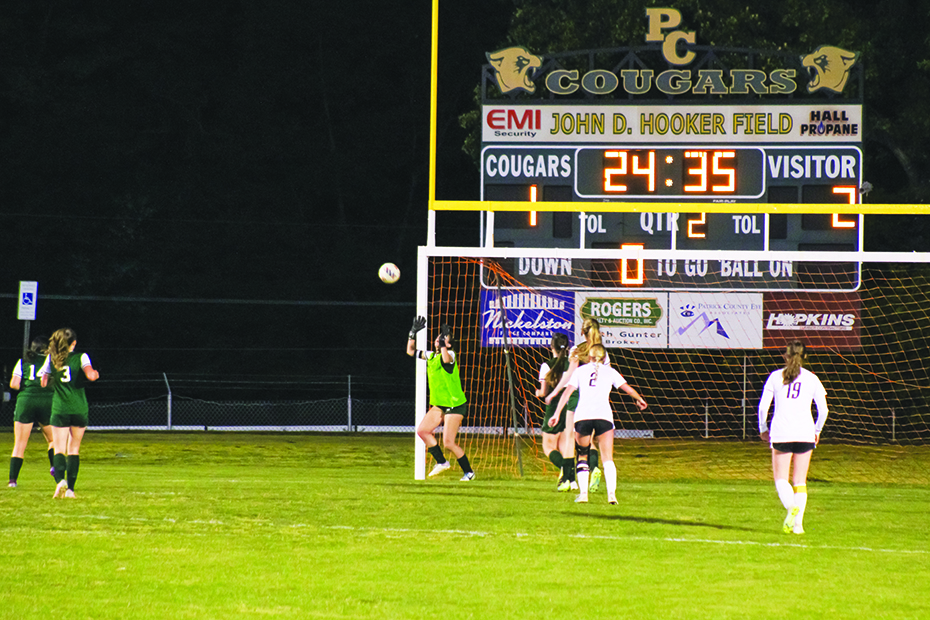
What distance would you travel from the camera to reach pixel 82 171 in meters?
38.7

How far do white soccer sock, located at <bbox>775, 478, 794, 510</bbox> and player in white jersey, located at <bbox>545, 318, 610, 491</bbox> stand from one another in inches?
74.2

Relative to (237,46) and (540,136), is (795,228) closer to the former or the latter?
(540,136)

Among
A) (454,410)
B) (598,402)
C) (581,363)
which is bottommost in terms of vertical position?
(454,410)

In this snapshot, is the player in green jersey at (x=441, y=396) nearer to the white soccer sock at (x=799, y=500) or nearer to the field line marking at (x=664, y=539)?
the field line marking at (x=664, y=539)

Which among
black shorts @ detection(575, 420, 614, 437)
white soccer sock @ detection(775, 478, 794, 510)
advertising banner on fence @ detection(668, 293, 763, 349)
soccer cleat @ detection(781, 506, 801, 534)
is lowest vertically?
soccer cleat @ detection(781, 506, 801, 534)

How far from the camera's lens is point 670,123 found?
21.1 m

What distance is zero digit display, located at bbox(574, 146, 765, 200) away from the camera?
2047 cm

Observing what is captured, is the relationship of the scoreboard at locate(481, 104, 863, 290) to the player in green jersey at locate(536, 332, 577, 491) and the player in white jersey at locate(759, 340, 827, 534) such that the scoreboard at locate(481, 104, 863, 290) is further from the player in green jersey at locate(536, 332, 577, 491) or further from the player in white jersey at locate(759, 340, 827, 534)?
the player in white jersey at locate(759, 340, 827, 534)

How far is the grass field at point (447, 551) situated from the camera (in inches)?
279

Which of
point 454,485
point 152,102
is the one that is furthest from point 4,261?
point 454,485

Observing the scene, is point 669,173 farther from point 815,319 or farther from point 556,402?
point 556,402

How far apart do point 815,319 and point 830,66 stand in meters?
4.34

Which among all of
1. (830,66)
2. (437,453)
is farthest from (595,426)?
(830,66)

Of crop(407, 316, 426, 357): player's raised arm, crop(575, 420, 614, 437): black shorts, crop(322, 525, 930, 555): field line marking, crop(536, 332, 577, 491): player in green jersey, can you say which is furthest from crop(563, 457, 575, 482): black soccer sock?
crop(322, 525, 930, 555): field line marking
